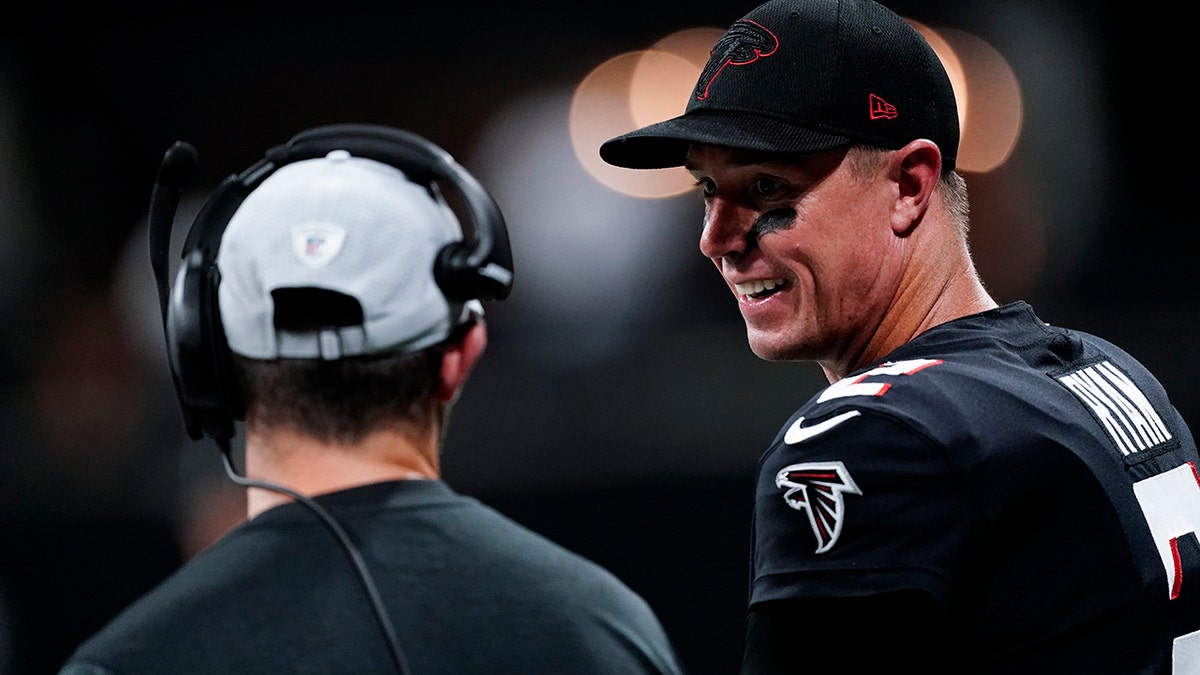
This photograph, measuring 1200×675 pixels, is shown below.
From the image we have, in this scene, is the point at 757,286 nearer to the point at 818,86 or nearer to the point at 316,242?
the point at 818,86

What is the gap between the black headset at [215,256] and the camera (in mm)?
1376

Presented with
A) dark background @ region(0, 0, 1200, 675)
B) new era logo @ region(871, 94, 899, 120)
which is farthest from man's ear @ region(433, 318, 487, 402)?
dark background @ region(0, 0, 1200, 675)

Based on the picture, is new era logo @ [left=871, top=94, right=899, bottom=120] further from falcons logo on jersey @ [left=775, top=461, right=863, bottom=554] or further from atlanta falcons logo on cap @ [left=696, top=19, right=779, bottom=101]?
falcons logo on jersey @ [left=775, top=461, right=863, bottom=554]

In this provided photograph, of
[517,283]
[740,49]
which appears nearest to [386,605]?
[740,49]

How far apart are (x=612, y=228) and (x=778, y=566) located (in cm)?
481

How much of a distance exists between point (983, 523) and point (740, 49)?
75cm

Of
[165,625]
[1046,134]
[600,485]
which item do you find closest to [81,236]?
[600,485]

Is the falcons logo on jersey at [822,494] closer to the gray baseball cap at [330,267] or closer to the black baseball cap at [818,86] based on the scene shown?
the gray baseball cap at [330,267]

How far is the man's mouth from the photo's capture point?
187 cm

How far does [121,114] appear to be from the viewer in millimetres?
6906

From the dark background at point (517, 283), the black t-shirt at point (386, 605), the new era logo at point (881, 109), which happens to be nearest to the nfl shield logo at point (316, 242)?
the black t-shirt at point (386, 605)

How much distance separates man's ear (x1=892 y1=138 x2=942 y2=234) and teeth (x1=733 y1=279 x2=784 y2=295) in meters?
0.18

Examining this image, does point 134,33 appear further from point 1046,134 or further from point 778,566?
point 778,566

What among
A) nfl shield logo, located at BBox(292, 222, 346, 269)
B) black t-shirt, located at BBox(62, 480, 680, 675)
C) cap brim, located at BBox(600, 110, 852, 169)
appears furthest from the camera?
cap brim, located at BBox(600, 110, 852, 169)
